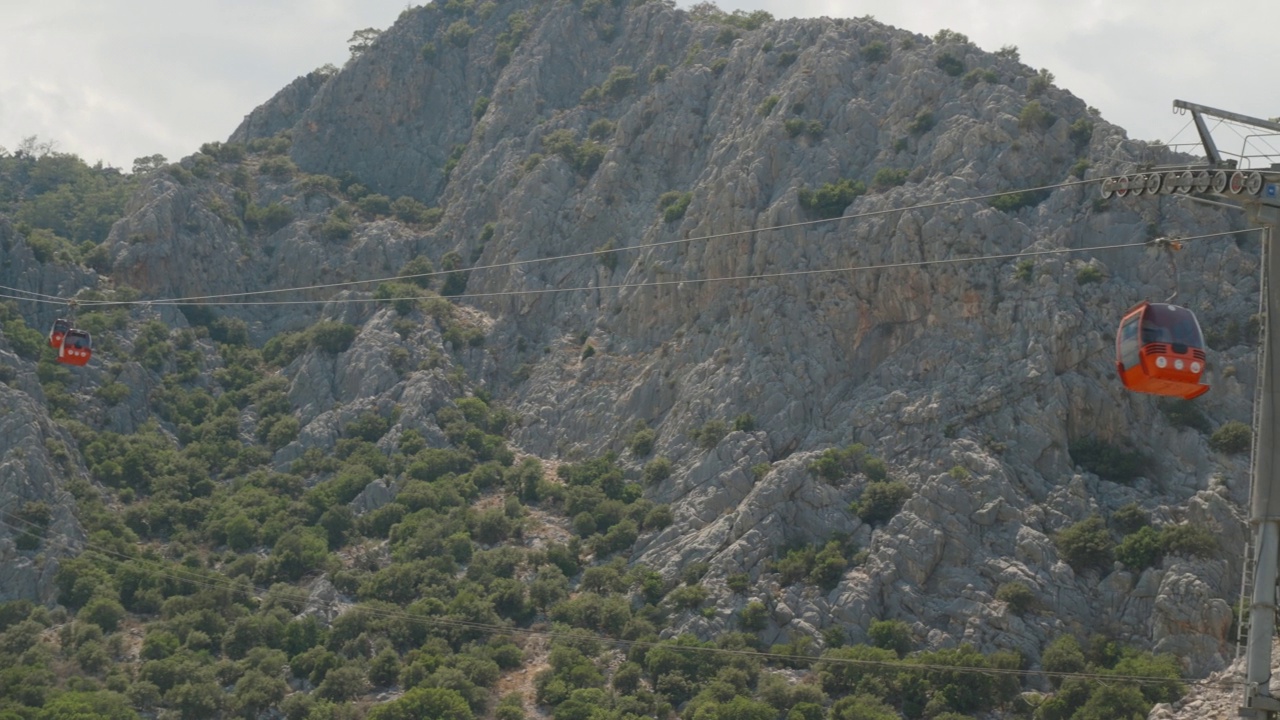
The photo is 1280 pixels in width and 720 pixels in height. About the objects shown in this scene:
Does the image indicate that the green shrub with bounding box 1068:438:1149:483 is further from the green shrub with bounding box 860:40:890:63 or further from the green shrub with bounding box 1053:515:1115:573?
the green shrub with bounding box 860:40:890:63

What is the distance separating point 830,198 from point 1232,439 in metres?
26.3

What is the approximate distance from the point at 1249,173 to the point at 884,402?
41.0m

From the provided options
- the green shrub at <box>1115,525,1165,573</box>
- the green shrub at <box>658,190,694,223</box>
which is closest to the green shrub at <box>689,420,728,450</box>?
the green shrub at <box>658,190,694,223</box>

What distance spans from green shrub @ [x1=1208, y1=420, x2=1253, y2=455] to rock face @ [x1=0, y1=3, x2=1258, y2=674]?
780 millimetres

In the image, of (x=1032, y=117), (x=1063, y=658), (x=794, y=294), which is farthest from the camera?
(x=1032, y=117)

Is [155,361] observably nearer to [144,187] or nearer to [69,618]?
[144,187]

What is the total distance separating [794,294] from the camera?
3078 inches

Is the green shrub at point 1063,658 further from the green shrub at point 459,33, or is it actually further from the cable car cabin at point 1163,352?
the green shrub at point 459,33

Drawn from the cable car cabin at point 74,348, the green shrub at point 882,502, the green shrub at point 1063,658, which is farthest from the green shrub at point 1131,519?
the cable car cabin at point 74,348

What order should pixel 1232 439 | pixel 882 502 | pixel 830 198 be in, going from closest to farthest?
pixel 1232 439
pixel 882 502
pixel 830 198

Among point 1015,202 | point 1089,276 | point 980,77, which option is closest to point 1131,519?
point 1089,276

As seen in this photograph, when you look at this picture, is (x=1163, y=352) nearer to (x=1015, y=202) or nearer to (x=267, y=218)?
(x=1015, y=202)

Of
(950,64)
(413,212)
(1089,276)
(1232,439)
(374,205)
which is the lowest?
(1232,439)

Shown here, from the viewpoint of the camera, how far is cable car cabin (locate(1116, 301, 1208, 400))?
34188mm
